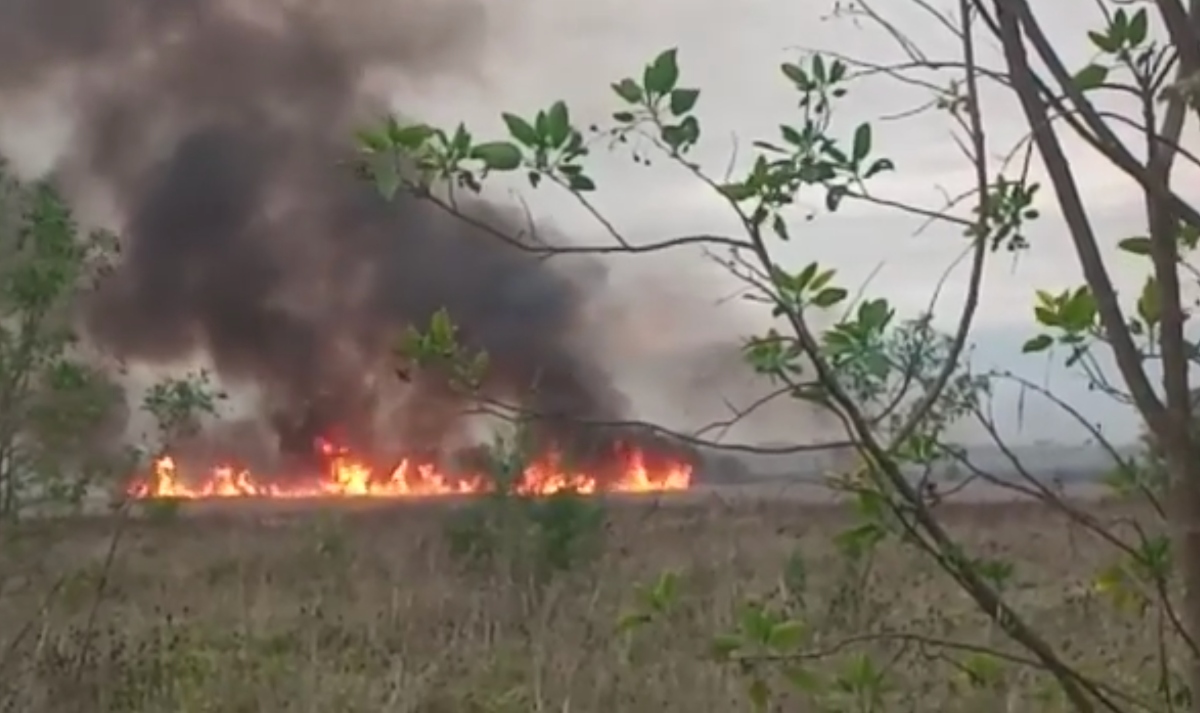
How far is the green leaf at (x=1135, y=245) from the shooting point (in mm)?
1279

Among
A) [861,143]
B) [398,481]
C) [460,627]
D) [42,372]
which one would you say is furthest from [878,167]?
[398,481]

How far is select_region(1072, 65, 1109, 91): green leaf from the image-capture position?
1.28 m

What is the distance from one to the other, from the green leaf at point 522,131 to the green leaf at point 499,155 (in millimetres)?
10

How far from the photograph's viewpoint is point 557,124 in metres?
1.30

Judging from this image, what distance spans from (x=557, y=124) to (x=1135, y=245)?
1.59 ft

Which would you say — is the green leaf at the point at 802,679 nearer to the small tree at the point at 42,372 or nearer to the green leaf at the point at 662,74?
the green leaf at the point at 662,74

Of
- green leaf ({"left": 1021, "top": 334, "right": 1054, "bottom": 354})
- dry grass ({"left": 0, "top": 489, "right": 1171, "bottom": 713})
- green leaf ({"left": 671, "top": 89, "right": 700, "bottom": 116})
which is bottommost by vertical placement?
dry grass ({"left": 0, "top": 489, "right": 1171, "bottom": 713})

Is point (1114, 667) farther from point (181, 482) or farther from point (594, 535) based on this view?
point (594, 535)

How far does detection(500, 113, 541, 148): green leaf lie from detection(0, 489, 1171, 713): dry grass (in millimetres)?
523

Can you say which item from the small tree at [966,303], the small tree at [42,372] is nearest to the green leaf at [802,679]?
the small tree at [966,303]

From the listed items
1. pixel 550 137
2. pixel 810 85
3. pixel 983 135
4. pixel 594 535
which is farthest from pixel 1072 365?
pixel 594 535

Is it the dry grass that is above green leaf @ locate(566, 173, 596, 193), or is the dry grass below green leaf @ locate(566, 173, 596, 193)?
below

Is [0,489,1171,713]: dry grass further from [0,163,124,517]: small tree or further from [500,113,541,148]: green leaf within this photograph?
[500,113,541,148]: green leaf

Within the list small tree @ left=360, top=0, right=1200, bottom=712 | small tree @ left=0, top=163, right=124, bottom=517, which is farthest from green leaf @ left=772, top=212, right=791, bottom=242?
small tree @ left=0, top=163, right=124, bottom=517
